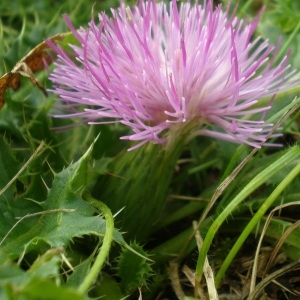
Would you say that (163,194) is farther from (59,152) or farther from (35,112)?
(35,112)

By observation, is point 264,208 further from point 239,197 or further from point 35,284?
point 35,284

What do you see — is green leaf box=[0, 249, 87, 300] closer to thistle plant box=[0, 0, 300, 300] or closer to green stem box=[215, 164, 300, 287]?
thistle plant box=[0, 0, 300, 300]

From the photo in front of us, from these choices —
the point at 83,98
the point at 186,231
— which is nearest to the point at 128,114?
the point at 83,98

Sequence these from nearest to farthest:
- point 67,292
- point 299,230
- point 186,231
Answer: point 67,292, point 299,230, point 186,231

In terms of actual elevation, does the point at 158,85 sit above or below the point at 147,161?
above

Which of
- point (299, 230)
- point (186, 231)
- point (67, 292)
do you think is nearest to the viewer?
point (67, 292)

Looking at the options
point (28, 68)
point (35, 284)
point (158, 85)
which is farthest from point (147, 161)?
point (35, 284)

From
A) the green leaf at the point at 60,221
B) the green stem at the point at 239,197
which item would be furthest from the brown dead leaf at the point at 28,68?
the green stem at the point at 239,197
